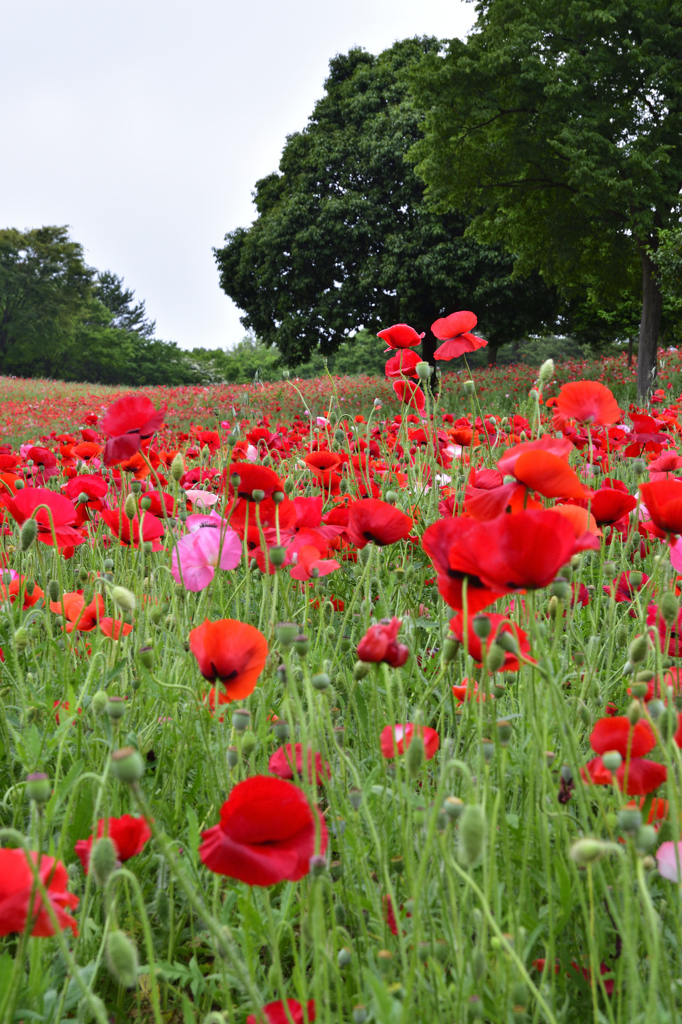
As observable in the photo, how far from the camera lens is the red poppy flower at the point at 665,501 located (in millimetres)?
948

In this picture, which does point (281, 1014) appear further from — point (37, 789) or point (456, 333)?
point (456, 333)

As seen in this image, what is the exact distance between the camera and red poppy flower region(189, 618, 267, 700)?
0.82 meters

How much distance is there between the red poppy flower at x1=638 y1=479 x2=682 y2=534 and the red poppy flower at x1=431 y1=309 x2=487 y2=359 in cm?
99

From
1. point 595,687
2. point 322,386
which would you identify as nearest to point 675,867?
point 595,687

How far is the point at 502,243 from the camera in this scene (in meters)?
15.0

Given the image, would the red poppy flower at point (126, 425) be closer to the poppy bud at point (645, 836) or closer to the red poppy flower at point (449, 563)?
the red poppy flower at point (449, 563)

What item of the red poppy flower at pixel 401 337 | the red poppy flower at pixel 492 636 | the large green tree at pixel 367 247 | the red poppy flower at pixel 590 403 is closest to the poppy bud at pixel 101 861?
the red poppy flower at pixel 492 636

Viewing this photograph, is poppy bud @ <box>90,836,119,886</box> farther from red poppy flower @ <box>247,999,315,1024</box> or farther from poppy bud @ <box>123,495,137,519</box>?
poppy bud @ <box>123,495,137,519</box>

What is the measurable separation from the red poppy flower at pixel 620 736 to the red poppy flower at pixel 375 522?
1.45 ft

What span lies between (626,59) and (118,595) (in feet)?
41.2

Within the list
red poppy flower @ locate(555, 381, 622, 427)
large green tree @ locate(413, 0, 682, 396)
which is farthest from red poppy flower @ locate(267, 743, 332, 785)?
large green tree @ locate(413, 0, 682, 396)

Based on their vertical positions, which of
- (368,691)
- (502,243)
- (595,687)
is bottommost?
(368,691)

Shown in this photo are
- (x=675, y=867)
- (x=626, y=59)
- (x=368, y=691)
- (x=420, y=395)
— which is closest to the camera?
(x=675, y=867)

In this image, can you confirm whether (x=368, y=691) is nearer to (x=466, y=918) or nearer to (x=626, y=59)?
(x=466, y=918)
